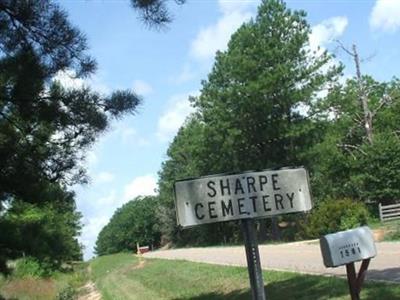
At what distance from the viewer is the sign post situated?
16.4 feet

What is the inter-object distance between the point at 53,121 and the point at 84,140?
0.44 meters

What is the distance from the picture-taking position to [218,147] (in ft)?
156

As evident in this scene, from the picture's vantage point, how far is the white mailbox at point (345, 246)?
18.0ft

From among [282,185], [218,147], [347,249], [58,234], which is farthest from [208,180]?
[218,147]

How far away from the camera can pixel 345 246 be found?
5531 mm

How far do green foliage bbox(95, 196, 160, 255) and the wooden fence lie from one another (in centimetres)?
7586

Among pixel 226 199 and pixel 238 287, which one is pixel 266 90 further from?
pixel 226 199

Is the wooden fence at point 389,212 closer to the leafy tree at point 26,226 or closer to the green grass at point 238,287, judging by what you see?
the green grass at point 238,287

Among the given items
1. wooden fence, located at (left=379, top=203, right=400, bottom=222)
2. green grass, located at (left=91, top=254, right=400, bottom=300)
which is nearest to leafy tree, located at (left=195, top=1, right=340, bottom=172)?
wooden fence, located at (left=379, top=203, right=400, bottom=222)

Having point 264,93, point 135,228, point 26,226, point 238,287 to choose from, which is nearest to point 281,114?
point 264,93

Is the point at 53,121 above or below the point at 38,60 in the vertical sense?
below

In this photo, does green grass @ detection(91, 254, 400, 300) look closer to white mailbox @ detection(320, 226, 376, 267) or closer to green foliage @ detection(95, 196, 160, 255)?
white mailbox @ detection(320, 226, 376, 267)

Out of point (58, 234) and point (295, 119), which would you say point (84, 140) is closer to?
point (58, 234)

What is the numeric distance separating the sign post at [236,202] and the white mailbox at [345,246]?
0.62 m
